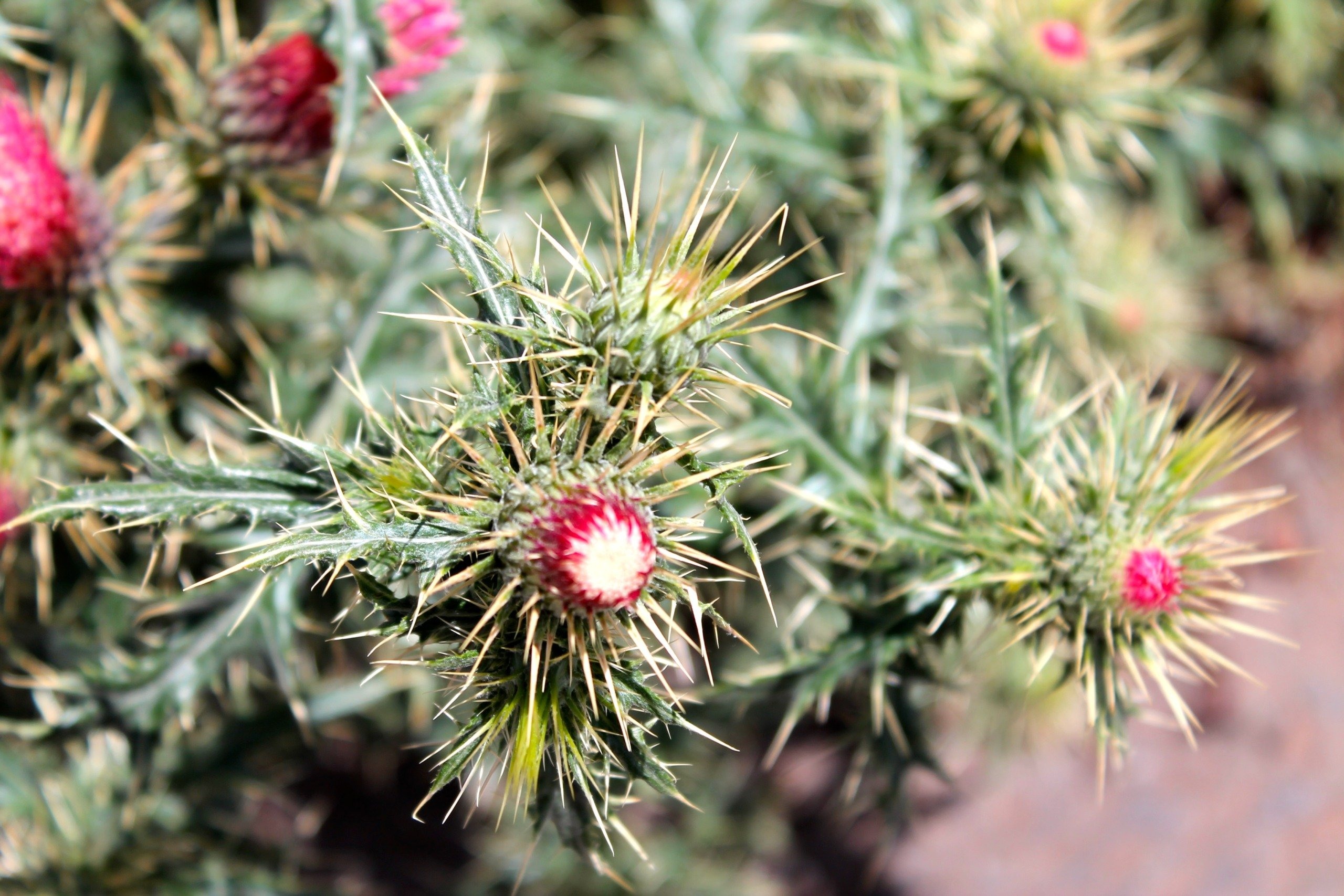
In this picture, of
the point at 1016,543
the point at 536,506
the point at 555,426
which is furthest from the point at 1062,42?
the point at 536,506

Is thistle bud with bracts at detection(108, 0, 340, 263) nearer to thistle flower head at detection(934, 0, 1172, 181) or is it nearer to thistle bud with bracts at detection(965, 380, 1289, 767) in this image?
thistle flower head at detection(934, 0, 1172, 181)

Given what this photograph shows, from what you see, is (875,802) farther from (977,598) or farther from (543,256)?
(543,256)

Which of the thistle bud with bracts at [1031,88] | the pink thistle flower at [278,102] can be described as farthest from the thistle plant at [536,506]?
the thistle bud with bracts at [1031,88]

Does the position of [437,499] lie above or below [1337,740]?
below

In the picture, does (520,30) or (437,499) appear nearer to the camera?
(437,499)

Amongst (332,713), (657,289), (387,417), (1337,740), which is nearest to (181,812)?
(332,713)

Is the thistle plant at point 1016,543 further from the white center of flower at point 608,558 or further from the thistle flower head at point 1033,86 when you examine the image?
the white center of flower at point 608,558

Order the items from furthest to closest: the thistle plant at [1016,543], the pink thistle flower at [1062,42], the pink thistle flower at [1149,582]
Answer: the pink thistle flower at [1062,42] → the thistle plant at [1016,543] → the pink thistle flower at [1149,582]
